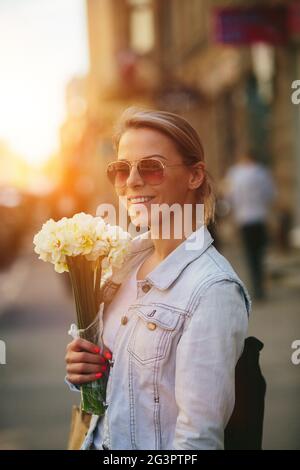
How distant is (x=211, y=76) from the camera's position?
22.0 meters

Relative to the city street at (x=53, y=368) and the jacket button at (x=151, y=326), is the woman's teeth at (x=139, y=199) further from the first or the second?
the city street at (x=53, y=368)

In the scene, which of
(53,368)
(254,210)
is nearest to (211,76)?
(254,210)

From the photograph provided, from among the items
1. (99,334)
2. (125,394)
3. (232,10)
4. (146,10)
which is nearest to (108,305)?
(99,334)

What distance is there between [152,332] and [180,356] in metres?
0.12

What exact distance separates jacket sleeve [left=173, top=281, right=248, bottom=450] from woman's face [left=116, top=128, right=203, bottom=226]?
0.32 m

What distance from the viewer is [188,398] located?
1.82 metres

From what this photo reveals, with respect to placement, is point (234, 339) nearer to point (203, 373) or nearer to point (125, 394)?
point (203, 373)

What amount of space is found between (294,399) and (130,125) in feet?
14.4

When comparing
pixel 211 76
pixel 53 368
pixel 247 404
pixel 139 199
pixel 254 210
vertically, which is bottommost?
pixel 247 404

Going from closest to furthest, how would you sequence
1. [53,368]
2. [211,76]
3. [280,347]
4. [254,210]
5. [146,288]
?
[146,288] → [53,368] → [280,347] → [254,210] → [211,76]

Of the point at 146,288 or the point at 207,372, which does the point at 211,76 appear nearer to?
the point at 146,288

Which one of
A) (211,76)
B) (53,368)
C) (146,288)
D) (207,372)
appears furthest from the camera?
(211,76)

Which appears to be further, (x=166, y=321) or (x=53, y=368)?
(x=53, y=368)

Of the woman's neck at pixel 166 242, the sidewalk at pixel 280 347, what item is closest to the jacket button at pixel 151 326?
the woman's neck at pixel 166 242
